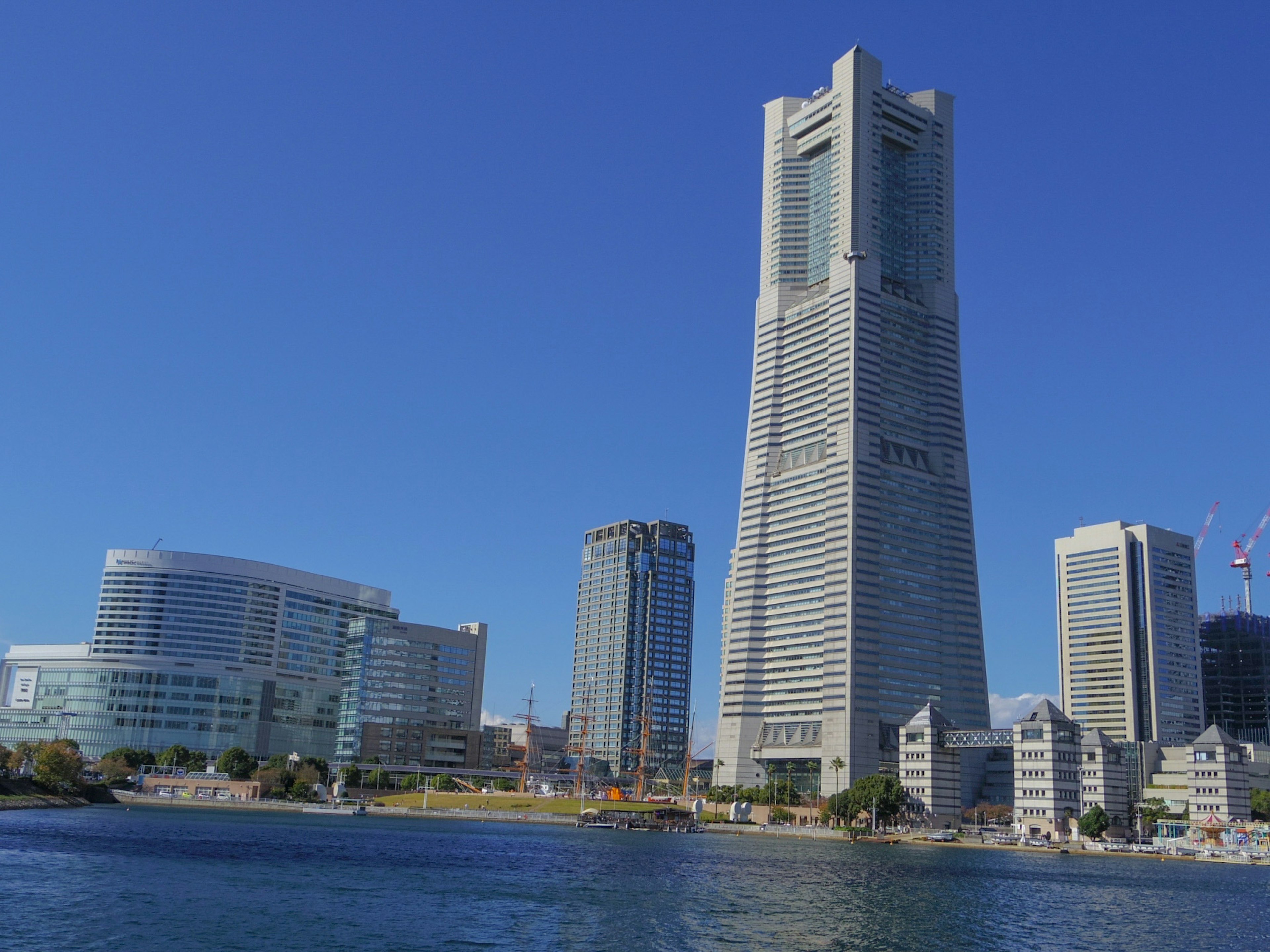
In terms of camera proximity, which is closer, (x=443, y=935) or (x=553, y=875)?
(x=443, y=935)

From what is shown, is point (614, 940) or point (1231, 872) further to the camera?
point (1231, 872)

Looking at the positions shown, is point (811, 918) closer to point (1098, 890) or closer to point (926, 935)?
point (926, 935)

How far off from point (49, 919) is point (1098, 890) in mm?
103482

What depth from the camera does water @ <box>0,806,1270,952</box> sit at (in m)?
80.1

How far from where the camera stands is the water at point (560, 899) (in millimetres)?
80125

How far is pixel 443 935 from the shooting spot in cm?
8112

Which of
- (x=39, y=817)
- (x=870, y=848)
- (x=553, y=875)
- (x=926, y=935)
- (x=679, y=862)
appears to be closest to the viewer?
(x=926, y=935)

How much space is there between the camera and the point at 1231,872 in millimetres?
166750

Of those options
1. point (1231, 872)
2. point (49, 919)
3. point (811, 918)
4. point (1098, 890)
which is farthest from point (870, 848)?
point (49, 919)

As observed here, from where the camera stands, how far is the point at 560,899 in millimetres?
102812

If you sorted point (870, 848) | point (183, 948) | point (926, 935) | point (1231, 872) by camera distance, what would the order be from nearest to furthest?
point (183, 948) < point (926, 935) < point (1231, 872) < point (870, 848)

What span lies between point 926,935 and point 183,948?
52.1m

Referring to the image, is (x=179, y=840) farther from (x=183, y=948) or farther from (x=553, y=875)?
(x=183, y=948)

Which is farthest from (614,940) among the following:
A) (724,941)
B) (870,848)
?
(870,848)
